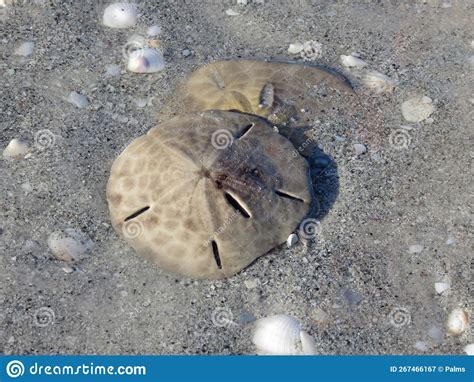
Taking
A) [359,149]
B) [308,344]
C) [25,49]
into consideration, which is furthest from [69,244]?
[359,149]

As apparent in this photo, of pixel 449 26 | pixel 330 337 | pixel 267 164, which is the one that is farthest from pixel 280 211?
pixel 449 26

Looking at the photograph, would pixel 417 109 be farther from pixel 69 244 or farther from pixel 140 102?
pixel 69 244

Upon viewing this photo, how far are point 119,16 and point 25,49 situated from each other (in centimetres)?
87

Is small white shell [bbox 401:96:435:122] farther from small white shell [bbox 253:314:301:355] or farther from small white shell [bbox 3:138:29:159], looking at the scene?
small white shell [bbox 3:138:29:159]

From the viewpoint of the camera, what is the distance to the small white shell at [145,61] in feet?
17.6

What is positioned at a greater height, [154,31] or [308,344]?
[154,31]

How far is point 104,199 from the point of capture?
4.62 metres

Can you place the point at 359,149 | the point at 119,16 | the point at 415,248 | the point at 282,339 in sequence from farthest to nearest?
the point at 119,16
the point at 359,149
the point at 415,248
the point at 282,339

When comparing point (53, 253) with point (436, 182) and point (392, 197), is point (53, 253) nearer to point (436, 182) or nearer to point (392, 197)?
point (392, 197)

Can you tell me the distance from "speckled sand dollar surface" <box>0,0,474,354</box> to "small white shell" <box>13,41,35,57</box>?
2 cm

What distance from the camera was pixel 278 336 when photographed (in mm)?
3994

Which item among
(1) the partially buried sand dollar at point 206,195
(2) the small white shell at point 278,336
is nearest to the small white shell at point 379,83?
(1) the partially buried sand dollar at point 206,195

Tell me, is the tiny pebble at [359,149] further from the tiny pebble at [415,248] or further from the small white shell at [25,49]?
the small white shell at [25,49]

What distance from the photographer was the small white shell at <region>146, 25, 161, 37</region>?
5.71 m
